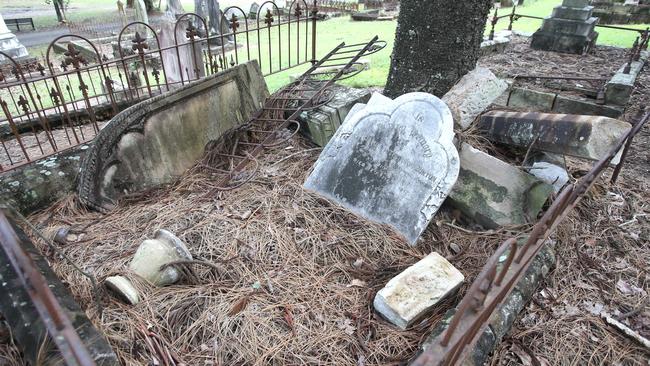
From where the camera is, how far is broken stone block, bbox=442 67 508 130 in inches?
144

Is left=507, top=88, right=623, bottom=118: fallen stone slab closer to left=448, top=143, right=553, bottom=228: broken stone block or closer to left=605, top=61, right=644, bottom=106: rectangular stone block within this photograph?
left=605, top=61, right=644, bottom=106: rectangular stone block

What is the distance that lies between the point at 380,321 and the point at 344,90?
3025mm

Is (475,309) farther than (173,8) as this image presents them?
No

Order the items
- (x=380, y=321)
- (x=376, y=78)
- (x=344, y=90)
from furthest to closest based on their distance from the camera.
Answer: (x=376, y=78), (x=344, y=90), (x=380, y=321)

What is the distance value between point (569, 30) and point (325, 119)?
6.07m

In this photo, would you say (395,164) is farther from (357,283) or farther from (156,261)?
(156,261)

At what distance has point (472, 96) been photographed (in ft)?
12.2

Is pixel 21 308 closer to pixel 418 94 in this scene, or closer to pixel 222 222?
pixel 222 222

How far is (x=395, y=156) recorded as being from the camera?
3143 millimetres

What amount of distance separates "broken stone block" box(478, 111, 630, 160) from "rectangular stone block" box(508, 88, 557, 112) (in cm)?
112

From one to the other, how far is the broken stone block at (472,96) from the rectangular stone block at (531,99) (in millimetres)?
913

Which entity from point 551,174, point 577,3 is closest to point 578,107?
point 551,174

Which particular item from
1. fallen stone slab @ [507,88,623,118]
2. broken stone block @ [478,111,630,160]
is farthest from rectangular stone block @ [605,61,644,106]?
broken stone block @ [478,111,630,160]

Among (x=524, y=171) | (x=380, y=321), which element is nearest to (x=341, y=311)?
(x=380, y=321)
